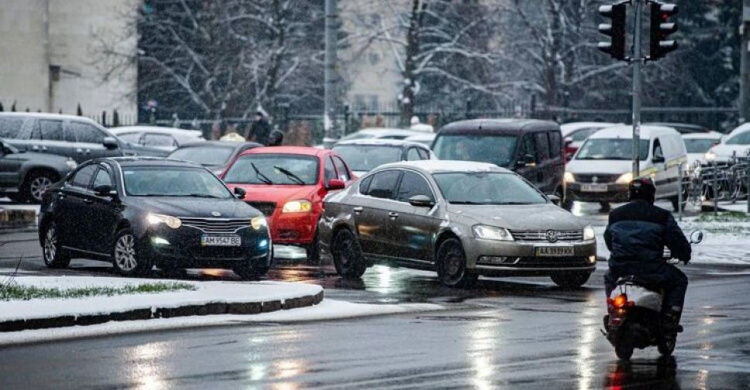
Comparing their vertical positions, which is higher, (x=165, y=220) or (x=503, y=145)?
(x=503, y=145)

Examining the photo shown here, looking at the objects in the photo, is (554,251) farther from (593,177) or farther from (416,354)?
(593,177)

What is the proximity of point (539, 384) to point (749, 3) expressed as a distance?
38638mm

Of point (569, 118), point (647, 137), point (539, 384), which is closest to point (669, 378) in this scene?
point (539, 384)

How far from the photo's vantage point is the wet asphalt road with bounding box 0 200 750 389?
11617mm

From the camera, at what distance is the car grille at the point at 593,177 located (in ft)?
117

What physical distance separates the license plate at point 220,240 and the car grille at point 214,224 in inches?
3.0

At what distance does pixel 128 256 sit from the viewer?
2044 cm

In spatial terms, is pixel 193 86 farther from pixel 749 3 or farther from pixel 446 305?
pixel 446 305

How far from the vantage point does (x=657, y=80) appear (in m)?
70.9

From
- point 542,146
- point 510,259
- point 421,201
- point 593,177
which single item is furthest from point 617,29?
point 593,177

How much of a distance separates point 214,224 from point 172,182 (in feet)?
5.45

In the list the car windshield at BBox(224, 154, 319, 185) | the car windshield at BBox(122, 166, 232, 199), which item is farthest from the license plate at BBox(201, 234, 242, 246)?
the car windshield at BBox(224, 154, 319, 185)

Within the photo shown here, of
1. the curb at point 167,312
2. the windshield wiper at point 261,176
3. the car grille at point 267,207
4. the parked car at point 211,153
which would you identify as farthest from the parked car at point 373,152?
the curb at point 167,312

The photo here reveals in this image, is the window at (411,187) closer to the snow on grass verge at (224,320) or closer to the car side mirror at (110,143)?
the snow on grass verge at (224,320)
